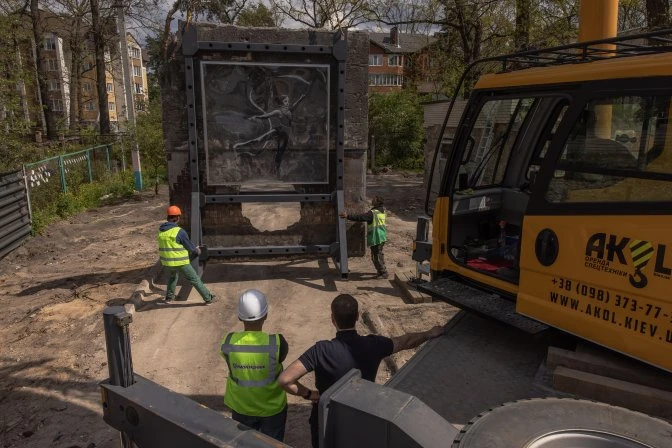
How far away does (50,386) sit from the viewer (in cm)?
565

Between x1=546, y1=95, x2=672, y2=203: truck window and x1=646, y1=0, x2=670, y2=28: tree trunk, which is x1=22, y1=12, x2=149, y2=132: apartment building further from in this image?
x1=546, y1=95, x2=672, y2=203: truck window

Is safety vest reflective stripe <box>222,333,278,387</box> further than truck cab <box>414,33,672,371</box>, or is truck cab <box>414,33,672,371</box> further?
safety vest reflective stripe <box>222,333,278,387</box>

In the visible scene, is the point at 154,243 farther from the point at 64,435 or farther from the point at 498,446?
the point at 498,446

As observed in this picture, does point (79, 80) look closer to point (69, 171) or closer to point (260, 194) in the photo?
point (69, 171)

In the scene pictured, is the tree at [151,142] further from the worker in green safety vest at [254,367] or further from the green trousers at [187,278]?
the worker in green safety vest at [254,367]

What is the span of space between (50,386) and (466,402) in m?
4.65

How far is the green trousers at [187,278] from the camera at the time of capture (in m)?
7.71

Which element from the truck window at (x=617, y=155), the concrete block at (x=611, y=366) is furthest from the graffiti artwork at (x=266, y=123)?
the concrete block at (x=611, y=366)

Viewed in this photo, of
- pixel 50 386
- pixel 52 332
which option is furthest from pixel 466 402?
pixel 52 332

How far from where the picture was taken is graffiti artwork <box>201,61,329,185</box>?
884cm

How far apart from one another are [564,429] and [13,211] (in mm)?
12172

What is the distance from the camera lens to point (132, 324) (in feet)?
23.7

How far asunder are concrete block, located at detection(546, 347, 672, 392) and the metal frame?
578 centimetres

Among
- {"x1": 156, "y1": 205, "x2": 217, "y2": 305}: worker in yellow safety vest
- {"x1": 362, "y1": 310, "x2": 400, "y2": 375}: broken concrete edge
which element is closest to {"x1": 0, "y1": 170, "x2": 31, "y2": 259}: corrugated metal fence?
{"x1": 156, "y1": 205, "x2": 217, "y2": 305}: worker in yellow safety vest
